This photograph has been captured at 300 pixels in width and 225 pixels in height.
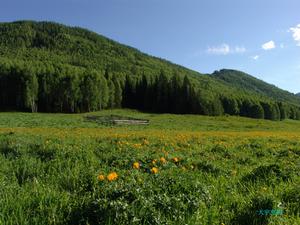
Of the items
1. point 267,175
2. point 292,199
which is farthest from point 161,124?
point 292,199

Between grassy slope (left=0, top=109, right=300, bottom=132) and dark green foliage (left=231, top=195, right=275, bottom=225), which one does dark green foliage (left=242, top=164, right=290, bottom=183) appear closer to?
dark green foliage (left=231, top=195, right=275, bottom=225)

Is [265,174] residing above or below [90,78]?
below

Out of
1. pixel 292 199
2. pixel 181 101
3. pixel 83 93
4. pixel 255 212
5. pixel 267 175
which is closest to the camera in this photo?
pixel 255 212

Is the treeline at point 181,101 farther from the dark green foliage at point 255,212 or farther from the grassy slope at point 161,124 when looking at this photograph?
the dark green foliage at point 255,212

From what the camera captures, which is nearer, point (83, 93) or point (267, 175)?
point (267, 175)

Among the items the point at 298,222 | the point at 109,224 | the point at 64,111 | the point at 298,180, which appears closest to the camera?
the point at 109,224

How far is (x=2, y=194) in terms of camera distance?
4.85m

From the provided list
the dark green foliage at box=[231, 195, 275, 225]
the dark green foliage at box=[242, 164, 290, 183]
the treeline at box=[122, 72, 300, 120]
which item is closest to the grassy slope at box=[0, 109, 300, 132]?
the treeline at box=[122, 72, 300, 120]

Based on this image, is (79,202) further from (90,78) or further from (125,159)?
(90,78)

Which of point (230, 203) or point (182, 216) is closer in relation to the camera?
point (182, 216)

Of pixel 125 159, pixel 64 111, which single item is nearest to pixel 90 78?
pixel 64 111

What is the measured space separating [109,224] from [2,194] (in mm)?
1956

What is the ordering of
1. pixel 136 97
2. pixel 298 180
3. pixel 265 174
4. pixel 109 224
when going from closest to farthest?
1. pixel 109 224
2. pixel 298 180
3. pixel 265 174
4. pixel 136 97

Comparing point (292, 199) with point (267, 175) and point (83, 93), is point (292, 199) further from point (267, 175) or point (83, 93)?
point (83, 93)
